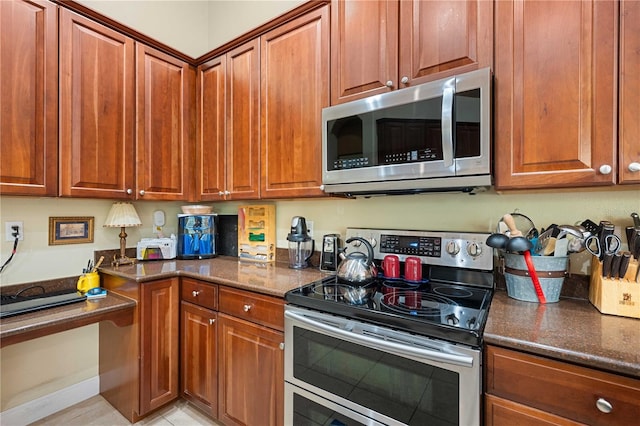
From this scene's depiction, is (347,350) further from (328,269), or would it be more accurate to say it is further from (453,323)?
(328,269)

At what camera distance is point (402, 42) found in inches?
55.6

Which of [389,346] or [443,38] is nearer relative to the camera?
[389,346]

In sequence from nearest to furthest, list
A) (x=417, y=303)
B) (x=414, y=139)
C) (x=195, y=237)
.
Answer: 1. (x=417, y=303)
2. (x=414, y=139)
3. (x=195, y=237)

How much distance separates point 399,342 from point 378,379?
185 mm

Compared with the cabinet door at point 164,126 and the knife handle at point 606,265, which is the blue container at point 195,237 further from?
the knife handle at point 606,265

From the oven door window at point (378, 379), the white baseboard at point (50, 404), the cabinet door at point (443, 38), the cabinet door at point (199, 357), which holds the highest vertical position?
the cabinet door at point (443, 38)

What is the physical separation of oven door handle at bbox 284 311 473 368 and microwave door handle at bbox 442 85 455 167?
0.72 m


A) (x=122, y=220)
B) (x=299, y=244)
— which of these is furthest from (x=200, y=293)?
(x=122, y=220)

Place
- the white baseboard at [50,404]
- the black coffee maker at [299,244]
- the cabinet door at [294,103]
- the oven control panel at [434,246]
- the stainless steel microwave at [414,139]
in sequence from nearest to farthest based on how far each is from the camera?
the stainless steel microwave at [414,139], the oven control panel at [434,246], the cabinet door at [294,103], the white baseboard at [50,404], the black coffee maker at [299,244]

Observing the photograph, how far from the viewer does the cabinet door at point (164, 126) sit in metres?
2.05

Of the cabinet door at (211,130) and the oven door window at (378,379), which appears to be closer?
the oven door window at (378,379)

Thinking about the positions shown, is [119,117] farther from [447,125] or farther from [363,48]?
[447,125]

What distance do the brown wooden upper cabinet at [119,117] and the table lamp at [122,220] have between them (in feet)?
0.66

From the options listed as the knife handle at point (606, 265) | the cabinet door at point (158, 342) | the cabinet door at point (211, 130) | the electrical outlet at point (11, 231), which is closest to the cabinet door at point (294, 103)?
the cabinet door at point (211, 130)
